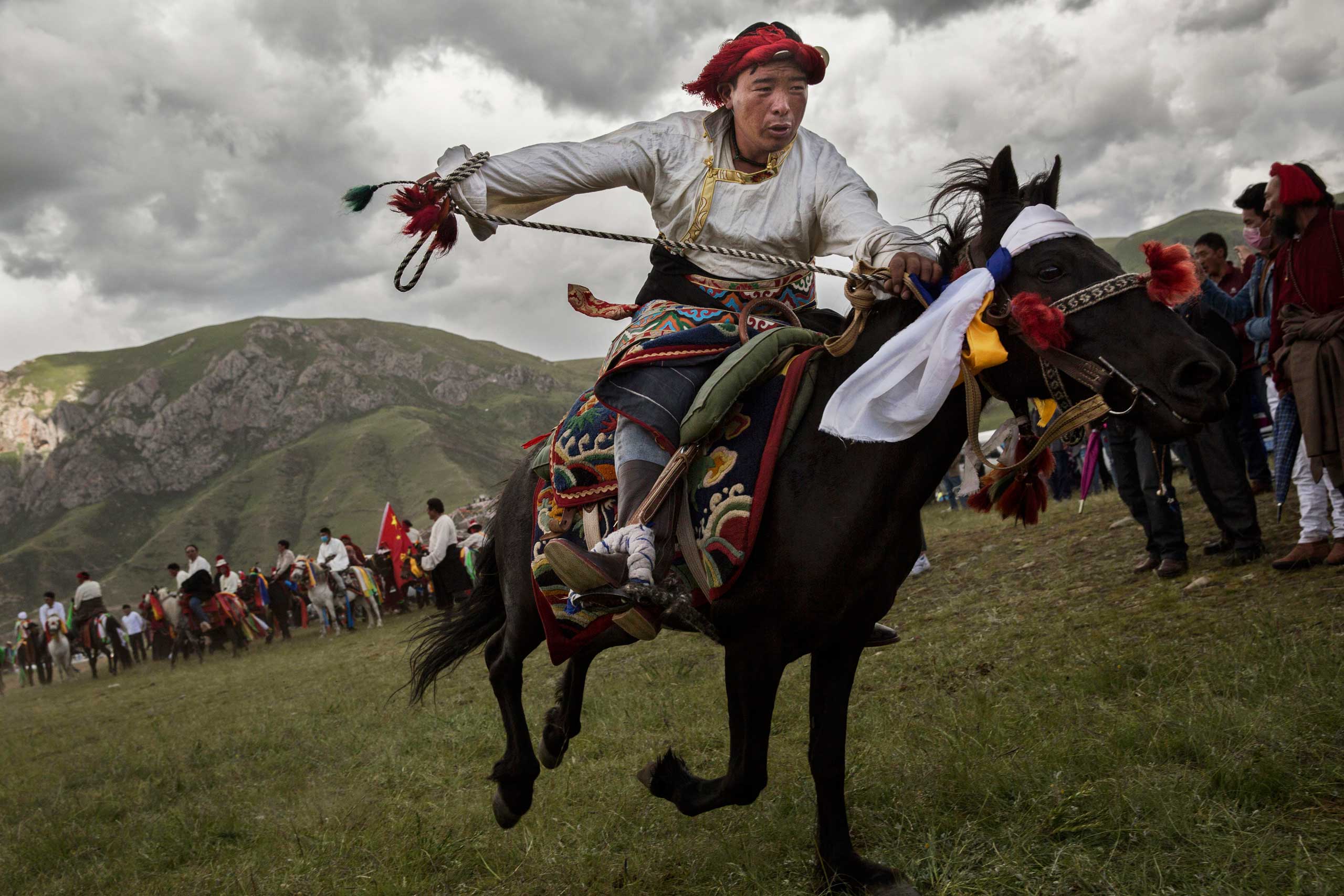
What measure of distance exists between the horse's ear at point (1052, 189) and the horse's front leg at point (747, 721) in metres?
1.85

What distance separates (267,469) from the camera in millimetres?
150250

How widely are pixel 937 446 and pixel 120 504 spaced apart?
176 metres

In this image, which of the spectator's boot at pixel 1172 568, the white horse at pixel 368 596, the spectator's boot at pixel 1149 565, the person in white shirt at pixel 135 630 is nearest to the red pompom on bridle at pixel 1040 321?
the spectator's boot at pixel 1172 568

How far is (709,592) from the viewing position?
122 inches

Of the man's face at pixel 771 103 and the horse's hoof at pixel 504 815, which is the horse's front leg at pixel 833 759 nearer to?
the horse's hoof at pixel 504 815

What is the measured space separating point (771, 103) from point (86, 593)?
27838 millimetres

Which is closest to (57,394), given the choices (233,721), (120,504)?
(120,504)

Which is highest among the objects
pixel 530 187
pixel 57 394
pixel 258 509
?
pixel 57 394

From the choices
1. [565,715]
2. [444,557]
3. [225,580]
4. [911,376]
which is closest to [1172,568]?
[565,715]

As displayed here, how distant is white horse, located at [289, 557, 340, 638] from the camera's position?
2202cm

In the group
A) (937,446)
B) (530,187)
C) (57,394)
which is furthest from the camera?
(57,394)

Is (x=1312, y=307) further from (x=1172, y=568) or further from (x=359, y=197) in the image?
(x=359, y=197)

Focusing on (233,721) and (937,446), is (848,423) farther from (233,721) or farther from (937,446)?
(233,721)

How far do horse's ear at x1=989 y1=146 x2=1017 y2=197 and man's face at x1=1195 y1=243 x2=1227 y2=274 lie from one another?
507 cm
